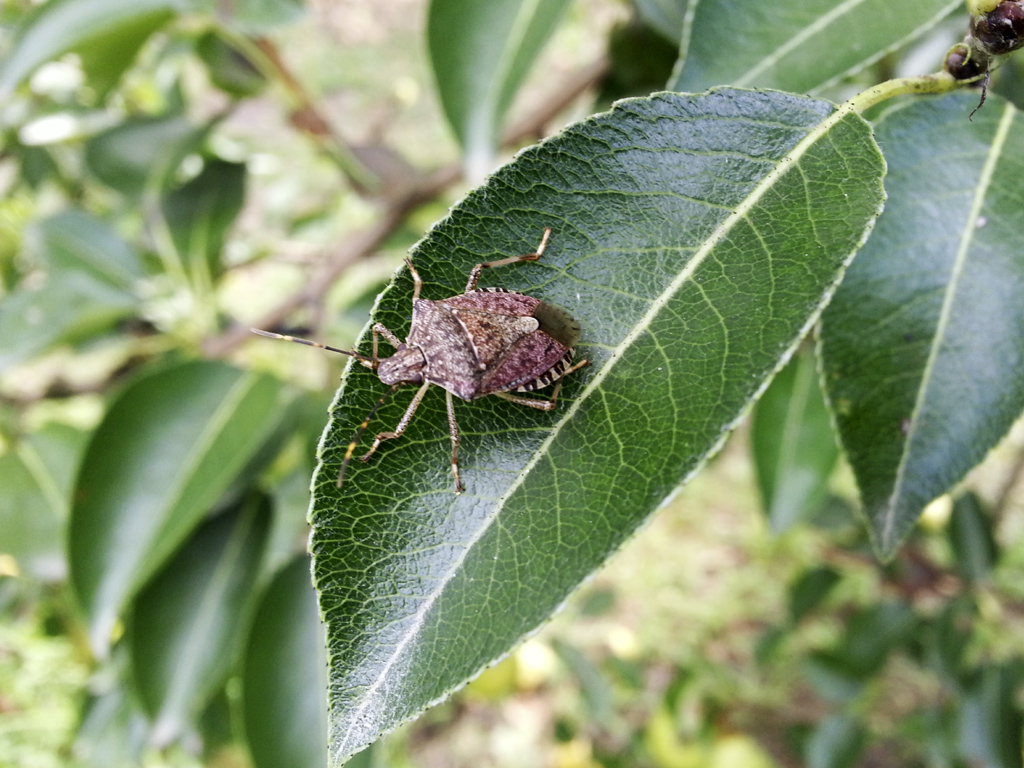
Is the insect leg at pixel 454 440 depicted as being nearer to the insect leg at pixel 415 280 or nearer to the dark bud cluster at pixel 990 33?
the insect leg at pixel 415 280

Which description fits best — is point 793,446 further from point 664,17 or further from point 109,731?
point 109,731

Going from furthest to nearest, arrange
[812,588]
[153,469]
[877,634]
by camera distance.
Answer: [812,588] → [877,634] → [153,469]

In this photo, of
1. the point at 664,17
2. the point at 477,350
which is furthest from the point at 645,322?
the point at 664,17

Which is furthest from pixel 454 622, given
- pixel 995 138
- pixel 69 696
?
pixel 69 696

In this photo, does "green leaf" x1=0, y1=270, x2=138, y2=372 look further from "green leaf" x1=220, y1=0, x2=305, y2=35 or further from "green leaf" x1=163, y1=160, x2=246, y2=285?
"green leaf" x1=220, y1=0, x2=305, y2=35

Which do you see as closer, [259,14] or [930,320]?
[930,320]

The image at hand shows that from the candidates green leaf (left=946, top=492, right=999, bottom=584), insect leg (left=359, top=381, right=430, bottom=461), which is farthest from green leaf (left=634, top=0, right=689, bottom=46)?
green leaf (left=946, top=492, right=999, bottom=584)
